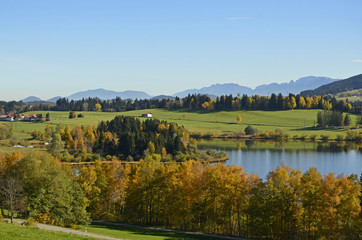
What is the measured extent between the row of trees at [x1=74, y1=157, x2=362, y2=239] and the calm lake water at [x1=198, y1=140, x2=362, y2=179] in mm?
33237

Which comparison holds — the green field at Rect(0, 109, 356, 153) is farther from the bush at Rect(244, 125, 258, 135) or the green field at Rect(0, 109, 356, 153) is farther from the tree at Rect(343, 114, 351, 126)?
the bush at Rect(244, 125, 258, 135)

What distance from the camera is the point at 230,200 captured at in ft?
130

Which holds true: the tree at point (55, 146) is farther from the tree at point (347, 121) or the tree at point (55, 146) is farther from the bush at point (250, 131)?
the tree at point (347, 121)

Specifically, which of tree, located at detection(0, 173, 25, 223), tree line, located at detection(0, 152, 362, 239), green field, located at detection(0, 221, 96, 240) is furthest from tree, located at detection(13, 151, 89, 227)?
green field, located at detection(0, 221, 96, 240)

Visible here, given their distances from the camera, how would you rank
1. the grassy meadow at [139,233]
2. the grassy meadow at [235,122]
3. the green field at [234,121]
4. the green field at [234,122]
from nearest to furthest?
the grassy meadow at [139,233] < the green field at [234,122] < the grassy meadow at [235,122] < the green field at [234,121]

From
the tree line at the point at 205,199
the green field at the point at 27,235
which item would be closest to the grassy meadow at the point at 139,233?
the tree line at the point at 205,199

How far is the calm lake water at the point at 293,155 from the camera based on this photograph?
86.3 metres

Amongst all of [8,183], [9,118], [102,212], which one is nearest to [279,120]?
[9,118]

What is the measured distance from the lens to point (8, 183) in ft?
122

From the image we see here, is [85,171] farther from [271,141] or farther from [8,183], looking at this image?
[271,141]

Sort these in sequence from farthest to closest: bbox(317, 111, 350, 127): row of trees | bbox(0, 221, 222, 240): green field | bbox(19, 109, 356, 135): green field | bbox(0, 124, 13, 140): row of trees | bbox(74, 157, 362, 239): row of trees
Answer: bbox(317, 111, 350, 127): row of trees → bbox(19, 109, 356, 135): green field → bbox(0, 124, 13, 140): row of trees → bbox(74, 157, 362, 239): row of trees → bbox(0, 221, 222, 240): green field

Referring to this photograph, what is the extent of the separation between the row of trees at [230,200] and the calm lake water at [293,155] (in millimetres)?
33237

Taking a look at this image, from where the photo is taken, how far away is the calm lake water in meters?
86.3

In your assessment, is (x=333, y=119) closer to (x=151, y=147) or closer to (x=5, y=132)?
(x=151, y=147)
